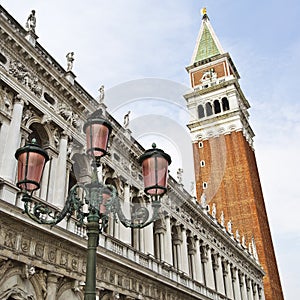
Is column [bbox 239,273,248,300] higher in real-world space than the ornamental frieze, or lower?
lower

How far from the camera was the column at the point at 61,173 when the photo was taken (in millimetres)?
13562

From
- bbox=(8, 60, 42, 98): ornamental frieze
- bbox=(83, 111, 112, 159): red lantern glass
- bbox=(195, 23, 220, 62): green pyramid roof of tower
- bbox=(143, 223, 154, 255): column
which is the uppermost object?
bbox=(195, 23, 220, 62): green pyramid roof of tower

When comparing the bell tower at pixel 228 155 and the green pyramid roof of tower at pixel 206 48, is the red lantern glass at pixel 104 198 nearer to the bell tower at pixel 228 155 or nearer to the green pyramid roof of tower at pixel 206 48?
the bell tower at pixel 228 155

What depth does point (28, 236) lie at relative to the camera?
11.2 metres

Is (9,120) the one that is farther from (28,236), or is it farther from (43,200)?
(28,236)

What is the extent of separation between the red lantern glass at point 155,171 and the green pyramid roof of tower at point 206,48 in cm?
5097

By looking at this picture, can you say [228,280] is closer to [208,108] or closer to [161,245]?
[161,245]

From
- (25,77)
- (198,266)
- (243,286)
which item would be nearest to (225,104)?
(243,286)

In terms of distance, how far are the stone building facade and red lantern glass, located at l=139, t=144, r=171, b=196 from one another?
5.41 m

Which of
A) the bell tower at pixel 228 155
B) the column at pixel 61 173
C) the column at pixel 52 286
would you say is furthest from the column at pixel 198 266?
the bell tower at pixel 228 155

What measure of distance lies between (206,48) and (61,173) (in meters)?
46.6

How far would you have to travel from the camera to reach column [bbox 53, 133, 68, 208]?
534 inches

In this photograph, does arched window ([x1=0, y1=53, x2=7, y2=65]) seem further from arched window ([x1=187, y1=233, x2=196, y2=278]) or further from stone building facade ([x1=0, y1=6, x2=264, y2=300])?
arched window ([x1=187, y1=233, x2=196, y2=278])

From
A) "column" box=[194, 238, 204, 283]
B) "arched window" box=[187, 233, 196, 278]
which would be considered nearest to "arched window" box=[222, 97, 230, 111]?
"arched window" box=[187, 233, 196, 278]
